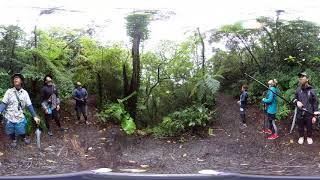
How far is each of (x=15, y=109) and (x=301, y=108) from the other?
2062 mm

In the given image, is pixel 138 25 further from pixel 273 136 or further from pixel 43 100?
pixel 273 136

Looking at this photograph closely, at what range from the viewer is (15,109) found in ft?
9.34

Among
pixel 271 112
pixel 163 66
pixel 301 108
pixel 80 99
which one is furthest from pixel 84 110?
pixel 301 108

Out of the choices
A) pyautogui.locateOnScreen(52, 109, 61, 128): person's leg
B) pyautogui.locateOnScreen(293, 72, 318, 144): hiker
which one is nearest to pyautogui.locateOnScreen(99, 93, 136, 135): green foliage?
pyautogui.locateOnScreen(52, 109, 61, 128): person's leg

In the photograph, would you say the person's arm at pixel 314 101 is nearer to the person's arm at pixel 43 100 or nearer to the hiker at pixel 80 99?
the hiker at pixel 80 99

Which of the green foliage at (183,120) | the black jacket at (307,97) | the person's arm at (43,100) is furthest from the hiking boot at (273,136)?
the person's arm at (43,100)

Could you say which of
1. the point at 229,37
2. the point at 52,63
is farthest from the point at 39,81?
the point at 229,37

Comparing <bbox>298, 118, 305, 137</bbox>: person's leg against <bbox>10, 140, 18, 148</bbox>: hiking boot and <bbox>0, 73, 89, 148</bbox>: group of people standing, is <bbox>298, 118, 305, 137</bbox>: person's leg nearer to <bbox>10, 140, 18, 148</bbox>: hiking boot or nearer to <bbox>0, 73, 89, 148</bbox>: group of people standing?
<bbox>0, 73, 89, 148</bbox>: group of people standing

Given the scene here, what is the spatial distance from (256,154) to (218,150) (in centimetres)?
23

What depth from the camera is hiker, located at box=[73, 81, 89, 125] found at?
309cm

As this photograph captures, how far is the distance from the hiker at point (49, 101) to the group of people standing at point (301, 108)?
1.37 meters

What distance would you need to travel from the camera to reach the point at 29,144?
269 cm

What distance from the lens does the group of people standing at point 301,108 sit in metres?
2.85

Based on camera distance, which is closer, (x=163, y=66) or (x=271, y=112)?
(x=271, y=112)
